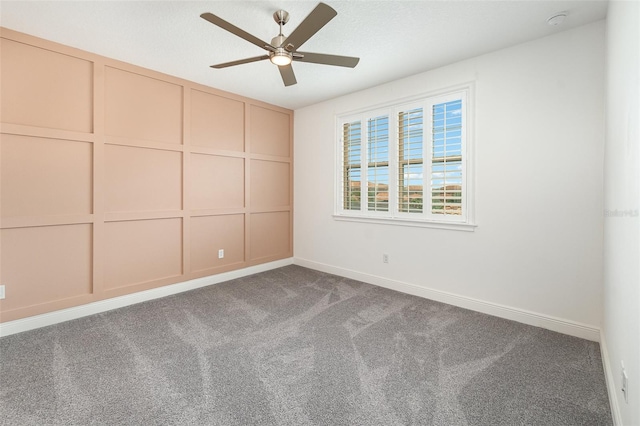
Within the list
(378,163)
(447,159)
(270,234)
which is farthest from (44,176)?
(447,159)

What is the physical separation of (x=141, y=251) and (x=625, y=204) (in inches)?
165

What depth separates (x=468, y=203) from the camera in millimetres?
3229

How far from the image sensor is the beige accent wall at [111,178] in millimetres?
2721

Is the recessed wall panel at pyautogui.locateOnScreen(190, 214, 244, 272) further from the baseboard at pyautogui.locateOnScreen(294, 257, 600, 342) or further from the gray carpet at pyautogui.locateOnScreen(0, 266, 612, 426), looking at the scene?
the baseboard at pyautogui.locateOnScreen(294, 257, 600, 342)

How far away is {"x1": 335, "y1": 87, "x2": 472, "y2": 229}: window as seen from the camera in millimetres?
3307

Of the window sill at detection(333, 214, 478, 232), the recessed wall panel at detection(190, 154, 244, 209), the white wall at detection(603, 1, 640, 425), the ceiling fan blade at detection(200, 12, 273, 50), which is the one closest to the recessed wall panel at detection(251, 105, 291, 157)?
the recessed wall panel at detection(190, 154, 244, 209)

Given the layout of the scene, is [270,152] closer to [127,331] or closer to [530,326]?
[127,331]

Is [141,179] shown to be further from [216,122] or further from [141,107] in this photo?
[216,122]

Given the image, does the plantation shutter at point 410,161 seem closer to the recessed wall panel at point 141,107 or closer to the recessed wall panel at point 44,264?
the recessed wall panel at point 141,107

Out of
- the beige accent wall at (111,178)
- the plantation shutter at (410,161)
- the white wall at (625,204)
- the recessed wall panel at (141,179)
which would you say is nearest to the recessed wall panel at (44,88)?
the beige accent wall at (111,178)

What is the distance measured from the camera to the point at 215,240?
421 cm

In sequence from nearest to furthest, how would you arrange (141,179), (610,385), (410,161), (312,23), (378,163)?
(610,385) < (312,23) < (141,179) < (410,161) < (378,163)

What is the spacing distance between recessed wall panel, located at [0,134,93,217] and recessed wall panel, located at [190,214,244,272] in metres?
1.25

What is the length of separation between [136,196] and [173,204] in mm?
433
